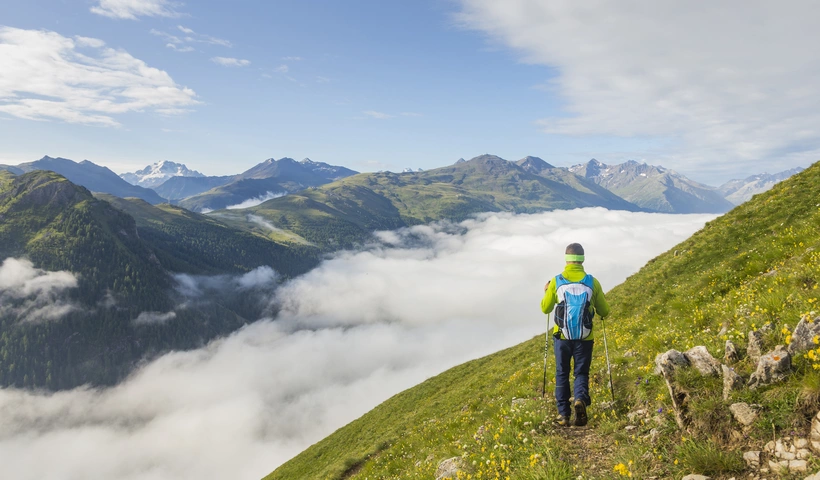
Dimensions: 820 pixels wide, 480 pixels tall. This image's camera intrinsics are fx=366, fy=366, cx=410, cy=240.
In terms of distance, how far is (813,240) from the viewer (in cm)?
1306

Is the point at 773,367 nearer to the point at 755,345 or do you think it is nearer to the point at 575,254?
the point at 755,345

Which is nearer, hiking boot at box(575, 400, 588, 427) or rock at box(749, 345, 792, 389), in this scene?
rock at box(749, 345, 792, 389)

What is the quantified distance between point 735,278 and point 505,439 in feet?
41.6

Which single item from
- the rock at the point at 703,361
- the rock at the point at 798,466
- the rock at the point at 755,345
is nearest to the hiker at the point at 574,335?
the rock at the point at 703,361

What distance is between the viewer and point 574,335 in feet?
29.8

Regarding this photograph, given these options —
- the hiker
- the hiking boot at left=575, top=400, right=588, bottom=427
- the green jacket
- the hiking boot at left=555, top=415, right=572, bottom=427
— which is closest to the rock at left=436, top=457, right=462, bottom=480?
the hiking boot at left=555, top=415, right=572, bottom=427

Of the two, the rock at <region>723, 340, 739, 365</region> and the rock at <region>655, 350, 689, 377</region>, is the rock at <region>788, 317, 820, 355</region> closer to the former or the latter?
the rock at <region>723, 340, 739, 365</region>

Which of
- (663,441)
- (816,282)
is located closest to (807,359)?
(663,441)

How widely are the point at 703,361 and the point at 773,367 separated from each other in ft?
4.39

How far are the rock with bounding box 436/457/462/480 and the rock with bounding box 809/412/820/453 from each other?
6.94 m

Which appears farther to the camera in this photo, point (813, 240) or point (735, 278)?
point (735, 278)

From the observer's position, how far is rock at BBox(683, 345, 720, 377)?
278 inches

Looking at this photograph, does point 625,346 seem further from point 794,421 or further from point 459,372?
point 459,372

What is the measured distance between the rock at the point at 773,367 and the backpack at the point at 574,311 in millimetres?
3196
